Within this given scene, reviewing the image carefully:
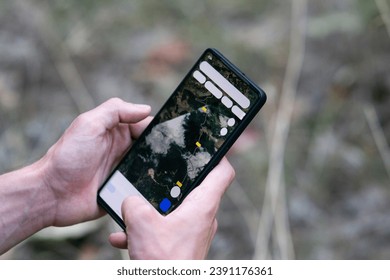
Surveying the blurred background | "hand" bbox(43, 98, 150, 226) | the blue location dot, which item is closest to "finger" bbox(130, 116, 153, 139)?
"hand" bbox(43, 98, 150, 226)

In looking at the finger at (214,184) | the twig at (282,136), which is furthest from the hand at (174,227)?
the twig at (282,136)

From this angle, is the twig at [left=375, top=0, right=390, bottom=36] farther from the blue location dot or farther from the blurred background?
the blue location dot

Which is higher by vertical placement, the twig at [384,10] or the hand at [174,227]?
the twig at [384,10]

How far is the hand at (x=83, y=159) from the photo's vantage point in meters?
1.02

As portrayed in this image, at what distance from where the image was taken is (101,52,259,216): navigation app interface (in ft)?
3.26

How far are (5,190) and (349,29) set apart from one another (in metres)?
1.07

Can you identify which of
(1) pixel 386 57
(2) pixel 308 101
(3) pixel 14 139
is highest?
(1) pixel 386 57

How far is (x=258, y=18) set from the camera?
5.76 feet

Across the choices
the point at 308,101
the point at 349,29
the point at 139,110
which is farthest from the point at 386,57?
the point at 139,110

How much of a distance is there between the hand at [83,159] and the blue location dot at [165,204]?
0.41ft

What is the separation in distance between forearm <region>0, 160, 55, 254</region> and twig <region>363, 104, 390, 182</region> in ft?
2.81

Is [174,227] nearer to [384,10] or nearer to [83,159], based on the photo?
[83,159]

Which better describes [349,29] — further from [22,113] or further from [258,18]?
[22,113]

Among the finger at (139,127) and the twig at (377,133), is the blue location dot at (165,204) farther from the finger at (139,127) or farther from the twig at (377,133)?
the twig at (377,133)
